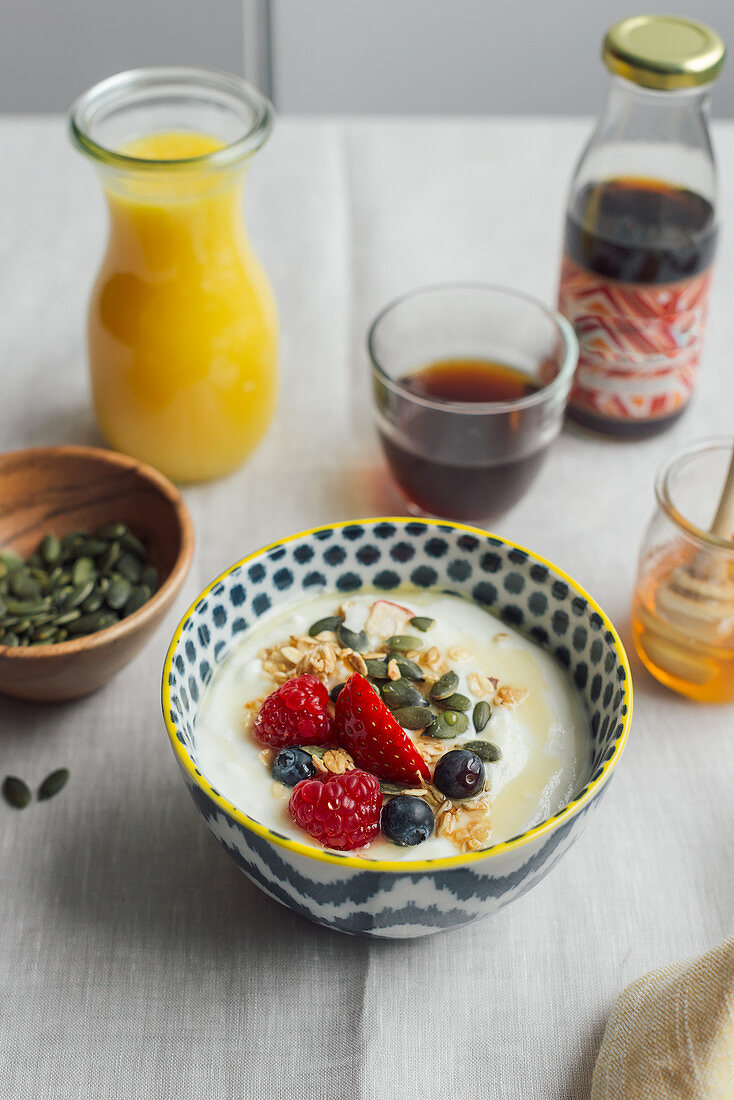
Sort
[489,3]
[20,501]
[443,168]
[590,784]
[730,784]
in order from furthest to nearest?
[489,3]
[443,168]
[20,501]
[730,784]
[590,784]

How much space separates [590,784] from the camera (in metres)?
0.64

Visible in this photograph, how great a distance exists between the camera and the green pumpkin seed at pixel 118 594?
896mm

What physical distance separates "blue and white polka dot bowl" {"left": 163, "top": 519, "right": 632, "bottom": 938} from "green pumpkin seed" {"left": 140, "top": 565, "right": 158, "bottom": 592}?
13 cm

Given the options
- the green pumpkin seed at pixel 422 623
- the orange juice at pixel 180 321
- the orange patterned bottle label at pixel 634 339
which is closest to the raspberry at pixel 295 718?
the green pumpkin seed at pixel 422 623

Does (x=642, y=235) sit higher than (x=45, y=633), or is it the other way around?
(x=642, y=235)

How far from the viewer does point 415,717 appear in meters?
0.75

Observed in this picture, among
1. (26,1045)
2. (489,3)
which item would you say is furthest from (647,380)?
(489,3)

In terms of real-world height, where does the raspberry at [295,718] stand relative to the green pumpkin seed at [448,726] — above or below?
above

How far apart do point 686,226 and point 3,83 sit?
1961 millimetres

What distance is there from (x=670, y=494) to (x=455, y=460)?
7.4 inches

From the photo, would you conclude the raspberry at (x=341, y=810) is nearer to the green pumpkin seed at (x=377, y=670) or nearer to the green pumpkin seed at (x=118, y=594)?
the green pumpkin seed at (x=377, y=670)

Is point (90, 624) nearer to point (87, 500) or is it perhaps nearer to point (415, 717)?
point (87, 500)

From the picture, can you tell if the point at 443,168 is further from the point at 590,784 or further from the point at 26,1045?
the point at 26,1045

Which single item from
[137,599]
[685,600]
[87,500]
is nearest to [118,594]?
[137,599]
